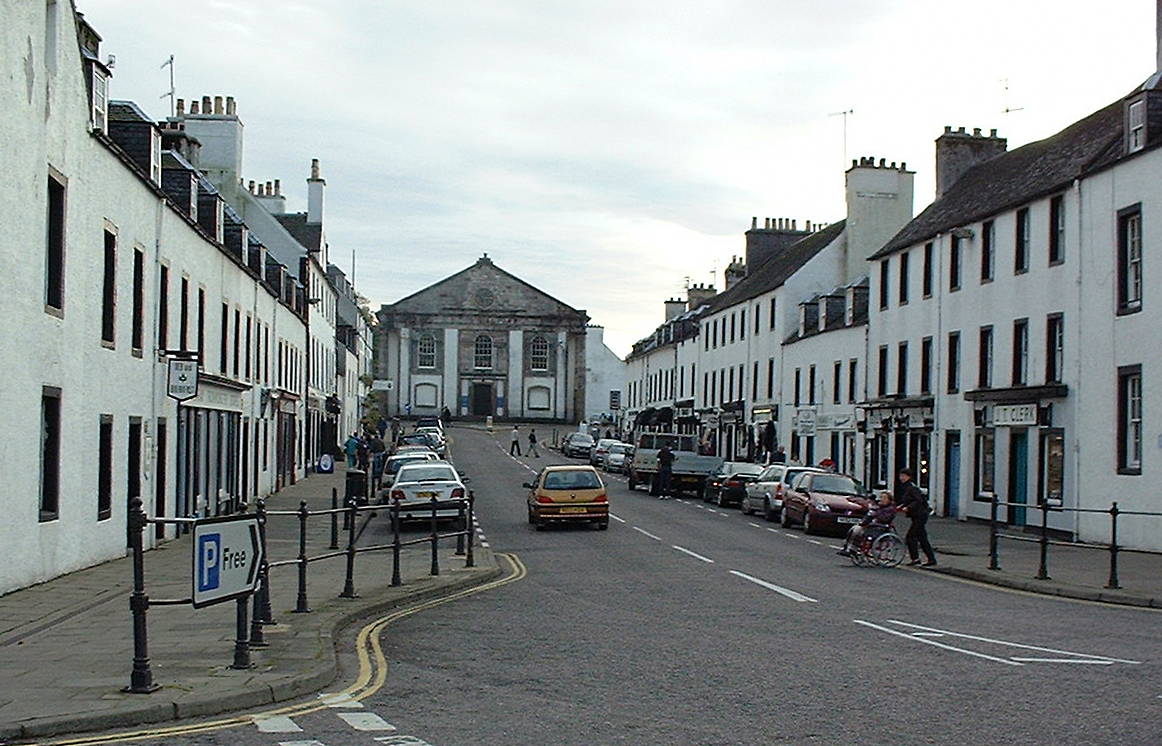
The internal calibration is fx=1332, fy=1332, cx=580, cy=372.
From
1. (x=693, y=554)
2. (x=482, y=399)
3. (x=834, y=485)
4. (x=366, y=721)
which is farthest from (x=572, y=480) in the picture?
(x=482, y=399)

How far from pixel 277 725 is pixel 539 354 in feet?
352

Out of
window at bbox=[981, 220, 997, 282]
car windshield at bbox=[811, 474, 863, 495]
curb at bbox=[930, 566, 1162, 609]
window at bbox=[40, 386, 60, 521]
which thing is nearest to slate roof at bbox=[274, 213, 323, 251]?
window at bbox=[981, 220, 997, 282]

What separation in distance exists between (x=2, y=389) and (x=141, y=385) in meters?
7.23

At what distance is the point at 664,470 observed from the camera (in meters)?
45.2

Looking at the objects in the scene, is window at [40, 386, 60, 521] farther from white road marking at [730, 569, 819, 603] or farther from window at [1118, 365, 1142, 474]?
window at [1118, 365, 1142, 474]

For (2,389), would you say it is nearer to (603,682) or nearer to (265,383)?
(603,682)

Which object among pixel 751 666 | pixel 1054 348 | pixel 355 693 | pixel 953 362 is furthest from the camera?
pixel 953 362

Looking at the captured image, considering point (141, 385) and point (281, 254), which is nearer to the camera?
point (141, 385)

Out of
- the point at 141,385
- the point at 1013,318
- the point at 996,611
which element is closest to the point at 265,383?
the point at 141,385

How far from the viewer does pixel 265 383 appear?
4066 cm

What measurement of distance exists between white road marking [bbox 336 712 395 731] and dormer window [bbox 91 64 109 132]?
42.1ft

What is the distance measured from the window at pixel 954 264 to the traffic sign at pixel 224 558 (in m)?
30.2

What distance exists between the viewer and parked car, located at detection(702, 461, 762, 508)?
137ft

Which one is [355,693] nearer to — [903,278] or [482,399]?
[903,278]
